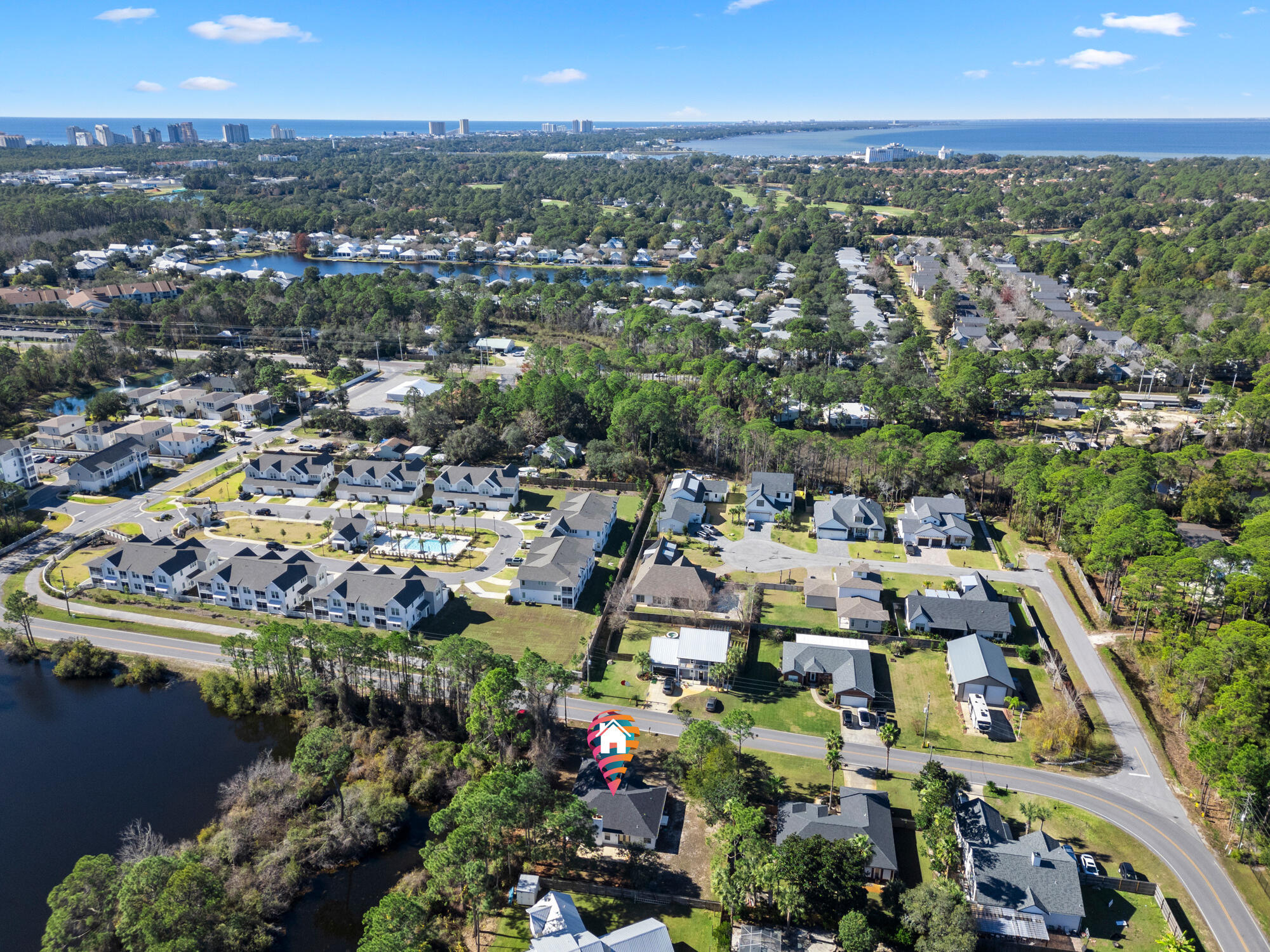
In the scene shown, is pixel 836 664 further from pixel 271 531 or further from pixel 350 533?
pixel 271 531

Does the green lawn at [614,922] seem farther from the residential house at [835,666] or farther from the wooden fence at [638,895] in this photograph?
the residential house at [835,666]

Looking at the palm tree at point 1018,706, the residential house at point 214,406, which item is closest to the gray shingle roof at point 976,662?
the palm tree at point 1018,706

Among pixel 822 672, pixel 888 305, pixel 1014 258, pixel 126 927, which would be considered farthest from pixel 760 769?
pixel 1014 258

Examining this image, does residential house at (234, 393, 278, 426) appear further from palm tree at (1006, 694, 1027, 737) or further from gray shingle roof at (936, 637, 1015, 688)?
palm tree at (1006, 694, 1027, 737)

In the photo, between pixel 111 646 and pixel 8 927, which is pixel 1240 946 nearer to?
pixel 8 927

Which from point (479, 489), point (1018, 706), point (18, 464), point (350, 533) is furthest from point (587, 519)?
point (18, 464)
